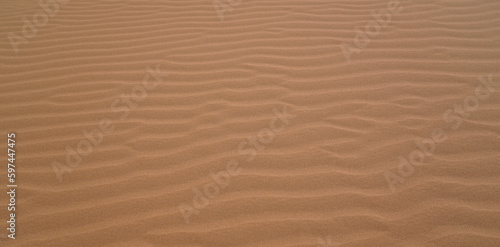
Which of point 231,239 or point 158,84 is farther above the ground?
point 158,84

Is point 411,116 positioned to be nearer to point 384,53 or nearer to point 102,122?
point 384,53

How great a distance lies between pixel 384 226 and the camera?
2.26m

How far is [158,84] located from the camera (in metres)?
3.44

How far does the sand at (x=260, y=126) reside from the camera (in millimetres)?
2307

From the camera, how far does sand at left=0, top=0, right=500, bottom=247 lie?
90.8 inches

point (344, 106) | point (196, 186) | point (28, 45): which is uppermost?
point (28, 45)

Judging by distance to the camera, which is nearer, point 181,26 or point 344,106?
point 344,106

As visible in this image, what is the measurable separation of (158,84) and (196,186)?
4.32ft

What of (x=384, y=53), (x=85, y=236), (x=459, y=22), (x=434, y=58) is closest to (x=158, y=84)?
(x=85, y=236)

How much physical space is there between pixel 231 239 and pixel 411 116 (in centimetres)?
179

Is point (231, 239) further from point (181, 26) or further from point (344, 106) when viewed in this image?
point (181, 26)

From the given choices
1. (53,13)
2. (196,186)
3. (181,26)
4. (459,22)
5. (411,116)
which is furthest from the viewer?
(53,13)

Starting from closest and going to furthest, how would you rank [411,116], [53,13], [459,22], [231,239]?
[231,239] → [411,116] → [459,22] → [53,13]

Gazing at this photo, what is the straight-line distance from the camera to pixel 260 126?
2.96 meters
